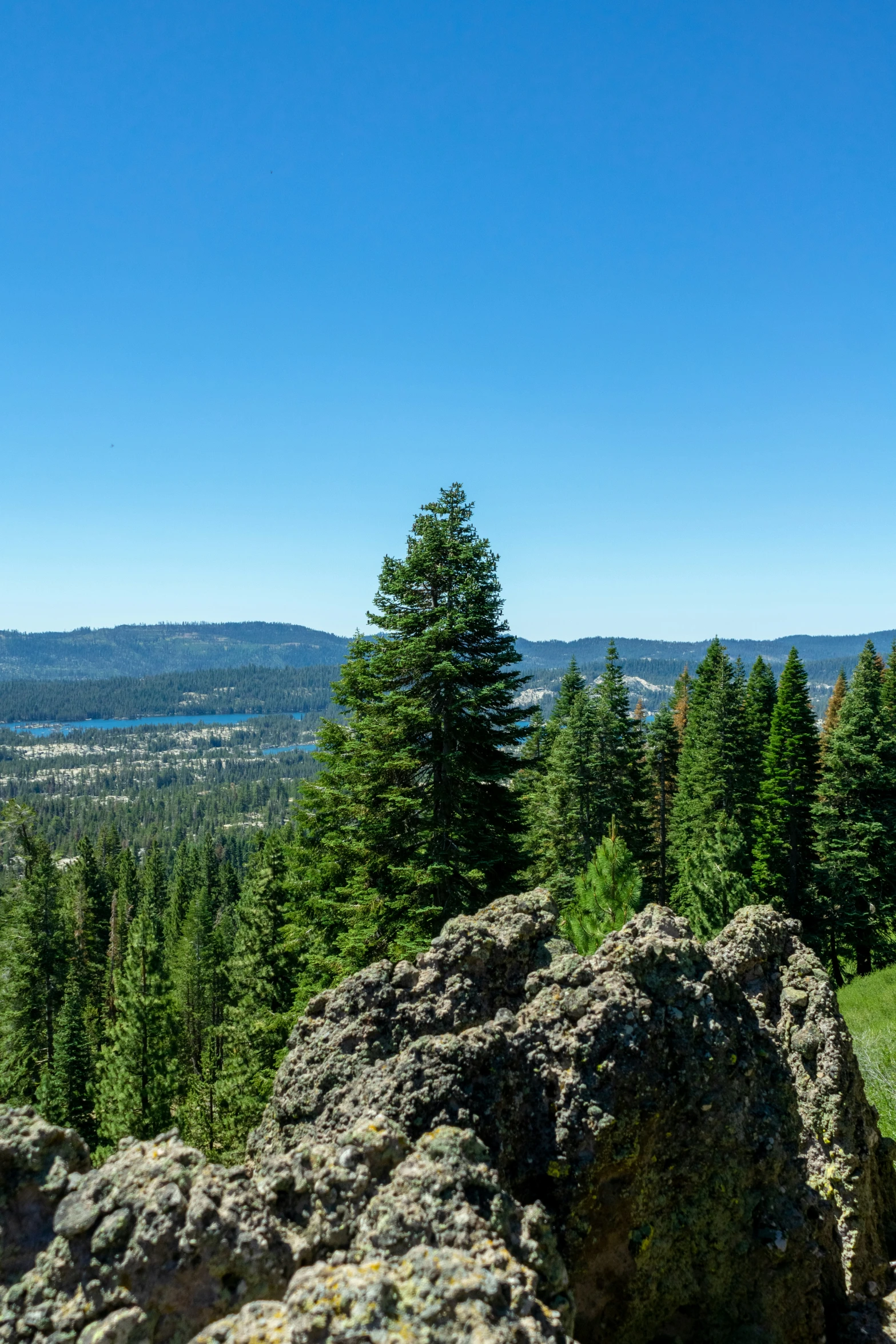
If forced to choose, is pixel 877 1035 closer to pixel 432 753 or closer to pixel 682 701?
pixel 432 753

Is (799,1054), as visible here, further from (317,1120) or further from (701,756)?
(701,756)

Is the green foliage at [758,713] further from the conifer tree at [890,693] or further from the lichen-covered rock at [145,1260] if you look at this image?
the lichen-covered rock at [145,1260]

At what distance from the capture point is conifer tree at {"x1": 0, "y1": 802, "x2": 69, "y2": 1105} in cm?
3784

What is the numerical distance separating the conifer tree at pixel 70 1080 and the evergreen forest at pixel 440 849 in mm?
126

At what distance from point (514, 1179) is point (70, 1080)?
3975cm

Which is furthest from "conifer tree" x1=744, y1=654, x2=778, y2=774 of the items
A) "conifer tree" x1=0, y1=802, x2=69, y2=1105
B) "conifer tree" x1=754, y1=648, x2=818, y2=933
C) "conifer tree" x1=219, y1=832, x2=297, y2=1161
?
"conifer tree" x1=0, y1=802, x2=69, y2=1105

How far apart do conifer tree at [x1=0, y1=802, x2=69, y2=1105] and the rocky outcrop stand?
39205mm

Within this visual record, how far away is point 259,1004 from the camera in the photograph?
27.0 m

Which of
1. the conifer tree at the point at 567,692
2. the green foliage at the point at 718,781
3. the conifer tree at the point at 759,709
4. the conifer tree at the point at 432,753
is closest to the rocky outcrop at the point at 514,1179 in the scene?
the conifer tree at the point at 432,753

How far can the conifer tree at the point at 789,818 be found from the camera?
37156 millimetres

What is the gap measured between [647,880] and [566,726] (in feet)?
34.0

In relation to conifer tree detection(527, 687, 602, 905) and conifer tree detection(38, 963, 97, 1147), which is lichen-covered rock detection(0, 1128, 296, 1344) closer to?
conifer tree detection(527, 687, 602, 905)

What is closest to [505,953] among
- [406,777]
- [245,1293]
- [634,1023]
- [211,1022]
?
[634,1023]

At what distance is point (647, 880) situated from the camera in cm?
4447
